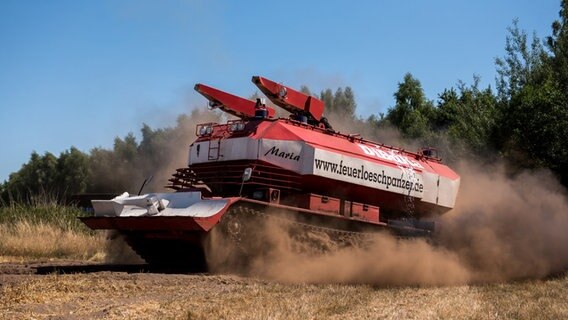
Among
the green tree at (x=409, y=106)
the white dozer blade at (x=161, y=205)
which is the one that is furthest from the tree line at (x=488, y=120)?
the white dozer blade at (x=161, y=205)

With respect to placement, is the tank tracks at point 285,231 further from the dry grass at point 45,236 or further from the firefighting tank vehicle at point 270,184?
the dry grass at point 45,236

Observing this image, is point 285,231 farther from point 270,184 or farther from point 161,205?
point 161,205

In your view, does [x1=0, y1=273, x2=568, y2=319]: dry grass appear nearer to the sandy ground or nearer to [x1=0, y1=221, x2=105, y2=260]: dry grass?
the sandy ground

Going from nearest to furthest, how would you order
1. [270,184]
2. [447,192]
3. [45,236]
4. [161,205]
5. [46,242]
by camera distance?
[161,205], [270,184], [447,192], [46,242], [45,236]

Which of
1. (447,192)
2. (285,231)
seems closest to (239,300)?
(285,231)

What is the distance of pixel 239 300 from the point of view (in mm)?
8070

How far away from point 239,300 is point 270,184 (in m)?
4.86

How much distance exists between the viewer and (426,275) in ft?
41.6

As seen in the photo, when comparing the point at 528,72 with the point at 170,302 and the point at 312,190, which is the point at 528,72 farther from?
the point at 170,302

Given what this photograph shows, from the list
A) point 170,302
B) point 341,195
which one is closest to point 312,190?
point 341,195

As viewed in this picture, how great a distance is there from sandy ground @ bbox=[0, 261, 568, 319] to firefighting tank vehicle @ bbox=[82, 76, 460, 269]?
1.55 m

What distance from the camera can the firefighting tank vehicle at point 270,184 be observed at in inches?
467

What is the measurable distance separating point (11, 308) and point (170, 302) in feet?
5.59

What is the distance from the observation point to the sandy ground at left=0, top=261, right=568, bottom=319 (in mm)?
7062
